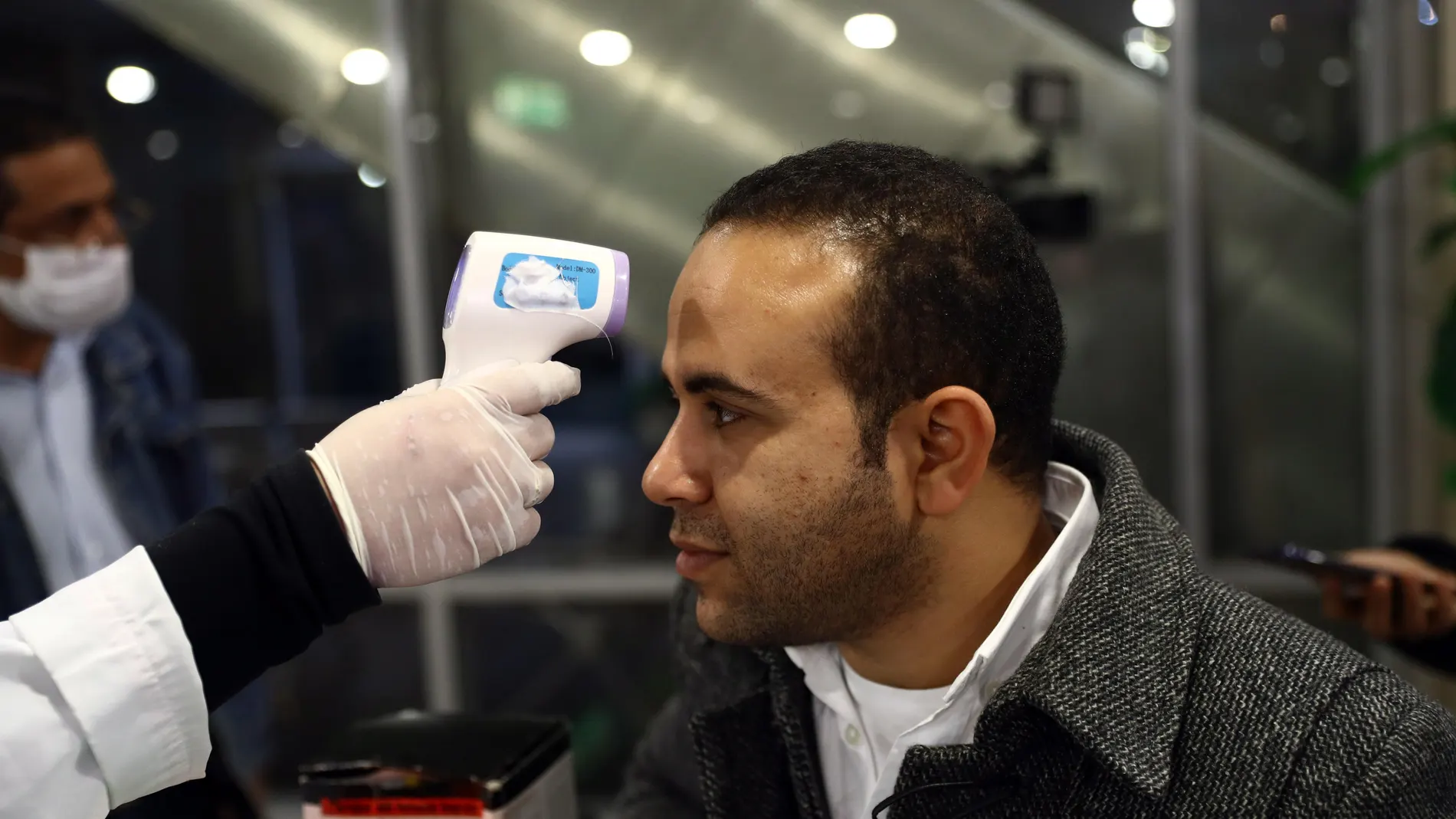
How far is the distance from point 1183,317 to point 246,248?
269 centimetres

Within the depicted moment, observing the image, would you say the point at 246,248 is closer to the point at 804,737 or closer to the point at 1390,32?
the point at 804,737

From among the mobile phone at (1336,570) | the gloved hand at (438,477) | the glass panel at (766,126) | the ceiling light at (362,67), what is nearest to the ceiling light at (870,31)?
the glass panel at (766,126)

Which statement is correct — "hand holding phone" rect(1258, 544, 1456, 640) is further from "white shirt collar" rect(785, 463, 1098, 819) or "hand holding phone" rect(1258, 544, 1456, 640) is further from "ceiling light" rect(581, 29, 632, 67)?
"ceiling light" rect(581, 29, 632, 67)

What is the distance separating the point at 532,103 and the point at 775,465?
2259 millimetres

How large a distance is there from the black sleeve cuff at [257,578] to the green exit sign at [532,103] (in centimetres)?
234

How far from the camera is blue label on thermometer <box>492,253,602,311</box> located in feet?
3.57

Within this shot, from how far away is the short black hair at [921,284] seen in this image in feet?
3.69

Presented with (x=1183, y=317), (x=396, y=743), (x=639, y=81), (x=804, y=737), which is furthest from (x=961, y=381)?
(x=639, y=81)

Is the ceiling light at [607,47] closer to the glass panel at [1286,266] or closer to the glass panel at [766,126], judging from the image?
the glass panel at [766,126]

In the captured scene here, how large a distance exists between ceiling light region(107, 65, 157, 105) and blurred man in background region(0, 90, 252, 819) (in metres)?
1.04

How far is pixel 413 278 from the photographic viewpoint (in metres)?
3.07

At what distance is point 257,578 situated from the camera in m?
0.92

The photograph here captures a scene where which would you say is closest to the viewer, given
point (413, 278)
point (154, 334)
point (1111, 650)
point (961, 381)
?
point (1111, 650)

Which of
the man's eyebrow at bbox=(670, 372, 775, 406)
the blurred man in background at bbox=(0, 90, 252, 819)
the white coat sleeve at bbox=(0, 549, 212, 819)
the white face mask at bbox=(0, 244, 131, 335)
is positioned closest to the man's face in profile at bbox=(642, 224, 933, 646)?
the man's eyebrow at bbox=(670, 372, 775, 406)
